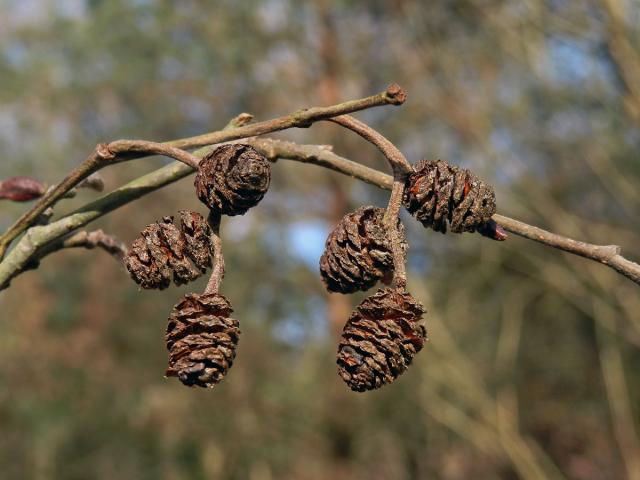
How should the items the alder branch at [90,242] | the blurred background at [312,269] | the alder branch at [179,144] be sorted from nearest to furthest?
the alder branch at [179,144], the alder branch at [90,242], the blurred background at [312,269]

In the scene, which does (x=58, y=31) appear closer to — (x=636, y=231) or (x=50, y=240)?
(x=636, y=231)

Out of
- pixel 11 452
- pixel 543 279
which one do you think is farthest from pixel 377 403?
pixel 11 452

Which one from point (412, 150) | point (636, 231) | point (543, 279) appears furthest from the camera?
point (412, 150)

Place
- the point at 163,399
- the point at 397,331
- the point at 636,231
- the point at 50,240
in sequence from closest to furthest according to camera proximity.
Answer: the point at 397,331, the point at 50,240, the point at 636,231, the point at 163,399

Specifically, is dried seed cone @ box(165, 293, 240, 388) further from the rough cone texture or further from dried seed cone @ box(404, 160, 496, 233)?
dried seed cone @ box(404, 160, 496, 233)

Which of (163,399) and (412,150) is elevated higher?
(412,150)

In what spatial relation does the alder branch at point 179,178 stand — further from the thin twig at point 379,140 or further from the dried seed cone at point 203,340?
the dried seed cone at point 203,340

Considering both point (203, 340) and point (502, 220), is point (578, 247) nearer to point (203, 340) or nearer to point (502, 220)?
point (502, 220)

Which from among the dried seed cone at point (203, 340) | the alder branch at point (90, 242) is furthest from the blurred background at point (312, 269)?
the dried seed cone at point (203, 340)
